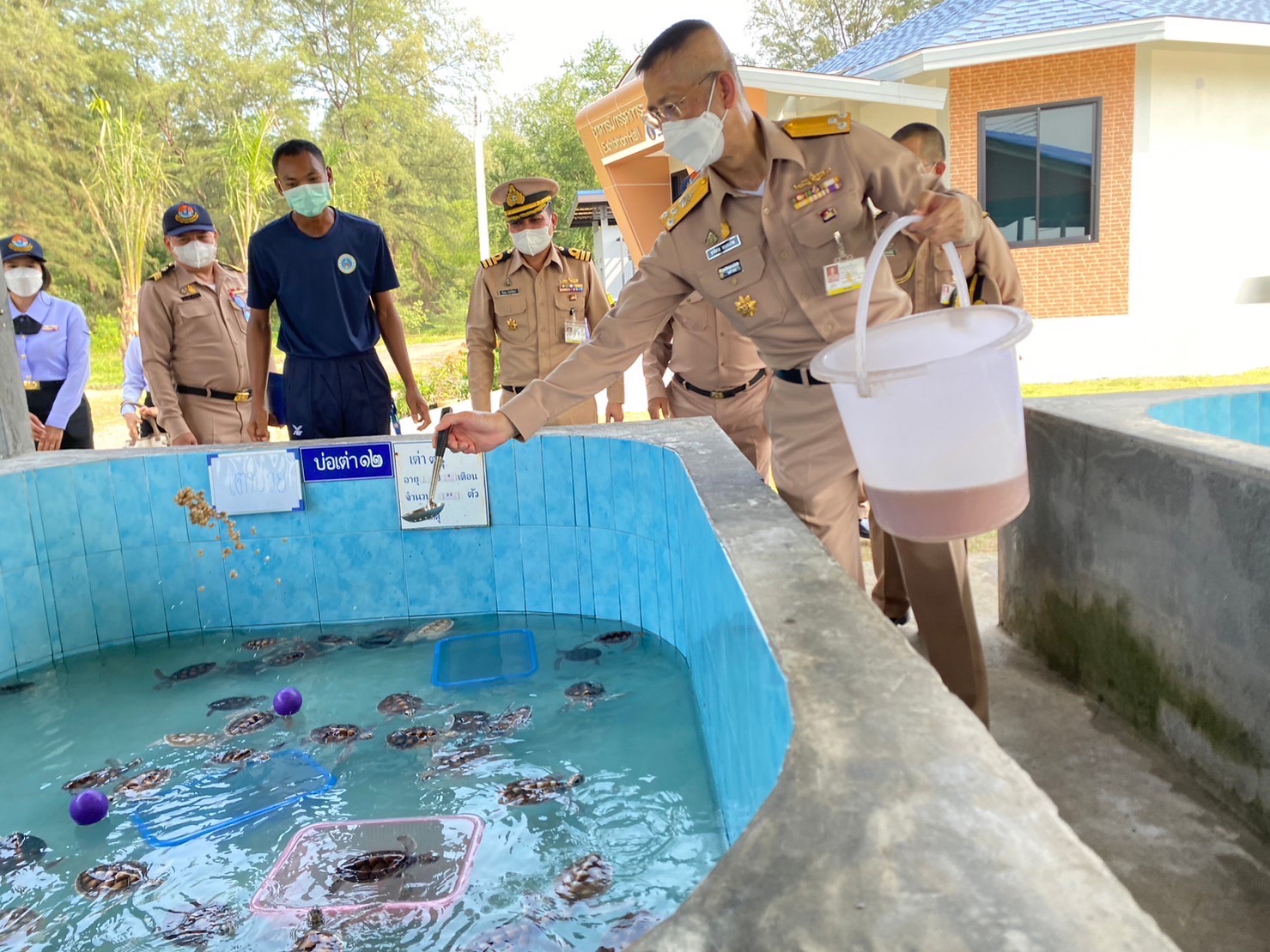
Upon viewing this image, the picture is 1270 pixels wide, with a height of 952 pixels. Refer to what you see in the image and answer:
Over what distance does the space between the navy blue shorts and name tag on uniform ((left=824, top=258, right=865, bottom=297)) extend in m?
2.39

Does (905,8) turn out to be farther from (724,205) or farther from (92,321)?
(724,205)

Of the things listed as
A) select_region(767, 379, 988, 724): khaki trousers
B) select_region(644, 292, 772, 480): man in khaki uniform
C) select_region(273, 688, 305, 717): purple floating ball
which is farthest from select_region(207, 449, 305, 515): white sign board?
select_region(767, 379, 988, 724): khaki trousers

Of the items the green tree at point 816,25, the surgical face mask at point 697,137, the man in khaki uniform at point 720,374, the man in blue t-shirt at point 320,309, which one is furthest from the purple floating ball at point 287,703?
the green tree at point 816,25

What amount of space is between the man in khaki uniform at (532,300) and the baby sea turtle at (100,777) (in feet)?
8.06

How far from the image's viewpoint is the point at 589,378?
277 centimetres

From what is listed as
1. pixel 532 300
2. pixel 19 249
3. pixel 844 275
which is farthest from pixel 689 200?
pixel 19 249

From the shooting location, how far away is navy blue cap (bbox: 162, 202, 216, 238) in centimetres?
486

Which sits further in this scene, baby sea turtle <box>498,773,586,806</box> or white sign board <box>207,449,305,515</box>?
white sign board <box>207,449,305,515</box>

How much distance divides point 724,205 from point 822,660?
1.64 meters

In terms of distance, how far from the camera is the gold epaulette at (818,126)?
8.50 ft

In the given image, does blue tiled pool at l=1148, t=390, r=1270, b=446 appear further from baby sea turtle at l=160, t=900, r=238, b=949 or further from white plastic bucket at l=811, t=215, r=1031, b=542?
→ baby sea turtle at l=160, t=900, r=238, b=949

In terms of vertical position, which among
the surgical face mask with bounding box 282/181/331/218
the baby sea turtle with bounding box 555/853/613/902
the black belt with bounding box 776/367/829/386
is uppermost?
the surgical face mask with bounding box 282/181/331/218

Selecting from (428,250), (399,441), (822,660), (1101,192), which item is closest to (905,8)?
(428,250)

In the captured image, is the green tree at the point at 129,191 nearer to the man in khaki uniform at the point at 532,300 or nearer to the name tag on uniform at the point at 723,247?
the man in khaki uniform at the point at 532,300
